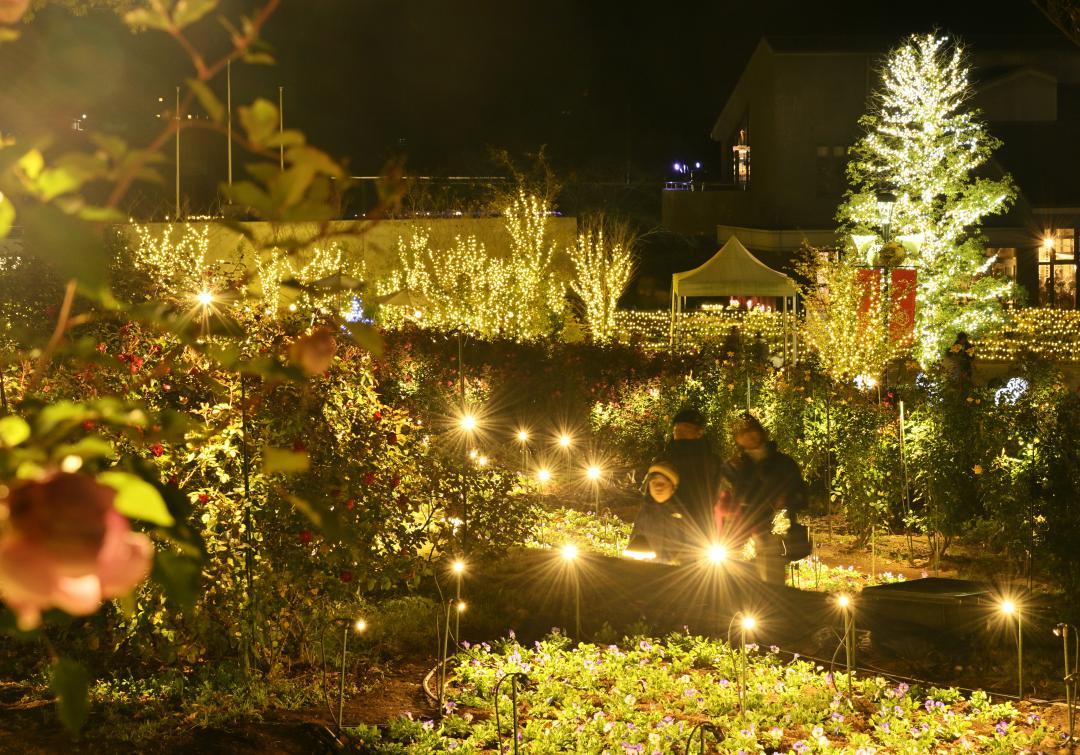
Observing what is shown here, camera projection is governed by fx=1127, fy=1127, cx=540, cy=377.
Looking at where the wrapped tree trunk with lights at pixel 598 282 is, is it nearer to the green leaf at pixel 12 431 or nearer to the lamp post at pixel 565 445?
the lamp post at pixel 565 445

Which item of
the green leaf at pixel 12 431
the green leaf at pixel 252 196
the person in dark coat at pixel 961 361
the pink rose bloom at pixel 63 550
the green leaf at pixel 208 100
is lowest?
the pink rose bloom at pixel 63 550

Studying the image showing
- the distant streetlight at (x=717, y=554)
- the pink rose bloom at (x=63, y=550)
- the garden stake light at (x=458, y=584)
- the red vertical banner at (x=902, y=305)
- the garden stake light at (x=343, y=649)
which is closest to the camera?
the pink rose bloom at (x=63, y=550)

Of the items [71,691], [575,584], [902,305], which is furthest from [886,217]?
[71,691]

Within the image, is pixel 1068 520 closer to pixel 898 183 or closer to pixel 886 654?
pixel 886 654

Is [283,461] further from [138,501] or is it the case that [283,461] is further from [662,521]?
[662,521]

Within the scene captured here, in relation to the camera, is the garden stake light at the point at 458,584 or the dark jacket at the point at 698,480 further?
the dark jacket at the point at 698,480

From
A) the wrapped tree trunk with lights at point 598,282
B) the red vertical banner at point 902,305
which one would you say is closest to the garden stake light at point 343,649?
the red vertical banner at point 902,305

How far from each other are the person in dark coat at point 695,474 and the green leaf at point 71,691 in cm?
570

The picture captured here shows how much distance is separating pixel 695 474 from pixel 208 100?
5.53m

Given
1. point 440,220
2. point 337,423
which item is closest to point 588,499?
point 337,423

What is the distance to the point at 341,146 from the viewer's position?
119 ft

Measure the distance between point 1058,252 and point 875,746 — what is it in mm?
28812

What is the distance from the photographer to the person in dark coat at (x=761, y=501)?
6.76m

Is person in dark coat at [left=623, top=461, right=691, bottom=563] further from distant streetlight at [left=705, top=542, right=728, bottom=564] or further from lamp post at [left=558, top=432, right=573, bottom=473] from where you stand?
lamp post at [left=558, top=432, right=573, bottom=473]
